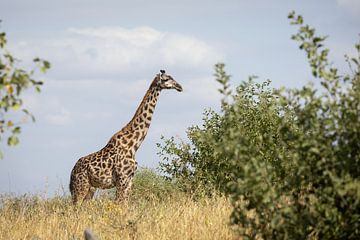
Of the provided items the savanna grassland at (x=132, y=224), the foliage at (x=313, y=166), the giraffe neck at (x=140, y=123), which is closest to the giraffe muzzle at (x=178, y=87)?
the giraffe neck at (x=140, y=123)

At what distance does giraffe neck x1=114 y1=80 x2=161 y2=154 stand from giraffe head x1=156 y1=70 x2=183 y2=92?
0.22m

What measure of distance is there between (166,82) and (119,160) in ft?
7.60

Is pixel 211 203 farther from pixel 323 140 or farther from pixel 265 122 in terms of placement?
pixel 323 140

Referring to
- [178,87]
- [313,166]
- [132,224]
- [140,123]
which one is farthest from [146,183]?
[313,166]

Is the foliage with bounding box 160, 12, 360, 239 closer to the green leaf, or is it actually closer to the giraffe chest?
the green leaf

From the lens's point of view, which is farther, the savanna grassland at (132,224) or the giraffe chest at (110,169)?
the giraffe chest at (110,169)

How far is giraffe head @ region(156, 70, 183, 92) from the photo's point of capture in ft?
57.1


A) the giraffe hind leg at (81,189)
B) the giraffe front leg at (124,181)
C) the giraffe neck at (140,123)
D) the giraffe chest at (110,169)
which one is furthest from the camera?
the giraffe neck at (140,123)

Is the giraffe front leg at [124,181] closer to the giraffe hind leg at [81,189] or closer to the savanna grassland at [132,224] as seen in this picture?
the giraffe hind leg at [81,189]

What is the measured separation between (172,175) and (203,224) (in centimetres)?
668

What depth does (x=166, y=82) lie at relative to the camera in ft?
57.1

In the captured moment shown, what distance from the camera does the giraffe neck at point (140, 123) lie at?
1719 centimetres

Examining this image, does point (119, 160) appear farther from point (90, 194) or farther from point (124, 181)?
point (90, 194)

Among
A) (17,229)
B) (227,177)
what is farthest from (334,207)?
(227,177)
